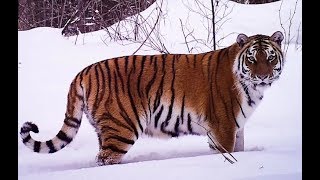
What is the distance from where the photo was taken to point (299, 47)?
9.46 ft

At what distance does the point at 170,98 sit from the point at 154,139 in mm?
225

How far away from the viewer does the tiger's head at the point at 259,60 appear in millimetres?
2751

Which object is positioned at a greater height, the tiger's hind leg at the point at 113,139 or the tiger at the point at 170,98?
the tiger at the point at 170,98

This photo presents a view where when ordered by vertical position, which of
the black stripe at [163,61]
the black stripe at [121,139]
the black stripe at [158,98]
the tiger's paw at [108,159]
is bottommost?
the tiger's paw at [108,159]

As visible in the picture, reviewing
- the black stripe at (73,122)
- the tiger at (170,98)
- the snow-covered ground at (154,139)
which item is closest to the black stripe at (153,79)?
the tiger at (170,98)

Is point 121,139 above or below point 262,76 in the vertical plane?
below

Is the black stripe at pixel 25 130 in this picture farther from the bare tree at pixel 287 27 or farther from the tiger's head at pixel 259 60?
the bare tree at pixel 287 27

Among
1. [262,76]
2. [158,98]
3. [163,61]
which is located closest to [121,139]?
[158,98]

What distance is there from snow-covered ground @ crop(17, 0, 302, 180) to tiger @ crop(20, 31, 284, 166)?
4 centimetres

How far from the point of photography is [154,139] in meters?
2.78

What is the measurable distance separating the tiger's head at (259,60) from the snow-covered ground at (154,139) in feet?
0.15

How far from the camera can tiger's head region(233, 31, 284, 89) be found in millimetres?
2751

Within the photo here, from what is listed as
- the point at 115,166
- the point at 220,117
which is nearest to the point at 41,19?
the point at 115,166

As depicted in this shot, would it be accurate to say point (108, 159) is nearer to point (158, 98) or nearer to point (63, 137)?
point (63, 137)
